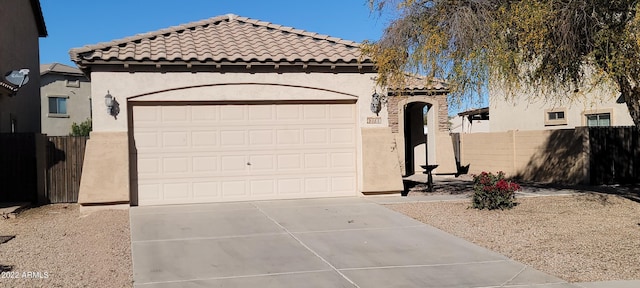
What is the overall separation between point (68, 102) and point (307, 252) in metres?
38.4

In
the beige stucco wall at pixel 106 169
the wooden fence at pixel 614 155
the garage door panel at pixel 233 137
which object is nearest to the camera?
the beige stucco wall at pixel 106 169

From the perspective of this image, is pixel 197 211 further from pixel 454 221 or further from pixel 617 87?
pixel 617 87

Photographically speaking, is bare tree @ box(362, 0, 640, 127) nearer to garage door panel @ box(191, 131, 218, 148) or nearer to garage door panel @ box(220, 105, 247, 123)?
garage door panel @ box(220, 105, 247, 123)

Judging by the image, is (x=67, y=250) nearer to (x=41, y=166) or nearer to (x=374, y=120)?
(x=41, y=166)

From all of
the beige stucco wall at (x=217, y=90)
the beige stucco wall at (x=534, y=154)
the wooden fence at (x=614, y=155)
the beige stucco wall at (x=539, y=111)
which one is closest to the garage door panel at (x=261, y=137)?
the beige stucco wall at (x=217, y=90)

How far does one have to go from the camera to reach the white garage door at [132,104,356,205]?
14.4 meters

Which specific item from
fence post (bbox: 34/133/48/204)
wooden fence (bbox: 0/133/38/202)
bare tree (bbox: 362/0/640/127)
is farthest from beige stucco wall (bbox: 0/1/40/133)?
bare tree (bbox: 362/0/640/127)

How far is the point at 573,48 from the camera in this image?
36.2 feet

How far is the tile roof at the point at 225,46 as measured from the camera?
13945 millimetres

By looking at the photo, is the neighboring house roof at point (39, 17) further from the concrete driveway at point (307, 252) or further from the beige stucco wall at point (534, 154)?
the beige stucco wall at point (534, 154)

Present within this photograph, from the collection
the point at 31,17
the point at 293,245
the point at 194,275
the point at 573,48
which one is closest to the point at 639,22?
the point at 573,48

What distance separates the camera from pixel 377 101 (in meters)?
15.1

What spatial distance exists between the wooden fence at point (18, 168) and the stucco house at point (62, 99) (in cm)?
2758

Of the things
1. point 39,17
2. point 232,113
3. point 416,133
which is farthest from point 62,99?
point 232,113
